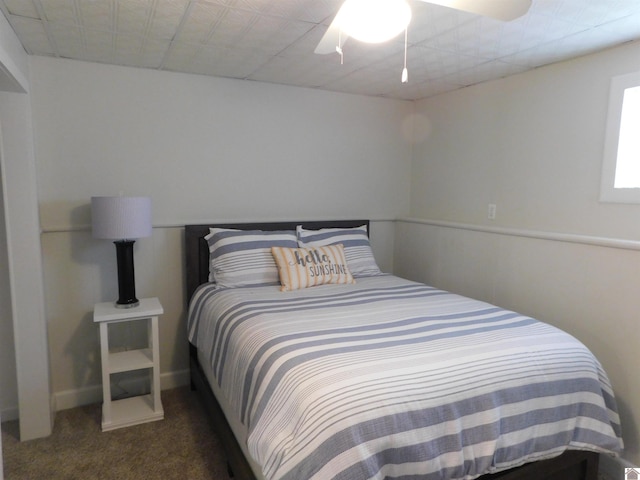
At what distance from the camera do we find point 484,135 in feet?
9.50

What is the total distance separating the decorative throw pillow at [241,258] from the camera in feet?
8.63

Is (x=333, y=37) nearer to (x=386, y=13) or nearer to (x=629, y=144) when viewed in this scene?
(x=386, y=13)

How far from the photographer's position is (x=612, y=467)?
6.79 feet

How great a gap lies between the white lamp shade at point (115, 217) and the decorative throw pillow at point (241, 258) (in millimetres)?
514

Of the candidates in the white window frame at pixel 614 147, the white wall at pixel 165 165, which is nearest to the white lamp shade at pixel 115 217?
the white wall at pixel 165 165

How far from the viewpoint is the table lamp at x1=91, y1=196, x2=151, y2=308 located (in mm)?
2311

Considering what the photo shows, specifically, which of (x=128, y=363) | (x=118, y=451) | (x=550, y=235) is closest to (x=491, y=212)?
(x=550, y=235)

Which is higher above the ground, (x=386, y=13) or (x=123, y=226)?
(x=386, y=13)

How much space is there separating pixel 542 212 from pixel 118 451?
8.94 feet

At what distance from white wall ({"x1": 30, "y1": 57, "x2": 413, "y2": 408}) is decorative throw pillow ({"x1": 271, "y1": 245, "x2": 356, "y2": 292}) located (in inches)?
20.8

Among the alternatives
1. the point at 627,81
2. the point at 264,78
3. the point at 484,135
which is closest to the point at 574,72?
the point at 627,81

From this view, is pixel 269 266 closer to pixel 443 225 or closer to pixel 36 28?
pixel 443 225

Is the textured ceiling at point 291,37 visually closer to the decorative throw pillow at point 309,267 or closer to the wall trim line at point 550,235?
the wall trim line at point 550,235

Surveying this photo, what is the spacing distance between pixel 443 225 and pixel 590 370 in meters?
1.65
